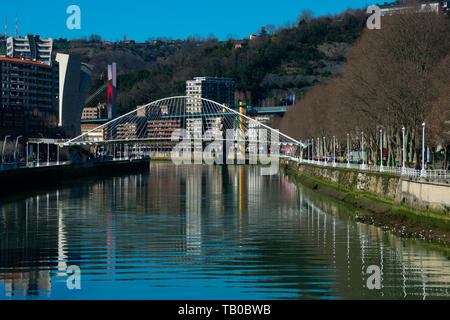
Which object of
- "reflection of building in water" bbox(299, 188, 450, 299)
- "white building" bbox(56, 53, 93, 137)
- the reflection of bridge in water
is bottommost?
"reflection of building in water" bbox(299, 188, 450, 299)

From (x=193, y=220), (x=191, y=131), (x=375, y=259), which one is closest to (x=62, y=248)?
(x=193, y=220)

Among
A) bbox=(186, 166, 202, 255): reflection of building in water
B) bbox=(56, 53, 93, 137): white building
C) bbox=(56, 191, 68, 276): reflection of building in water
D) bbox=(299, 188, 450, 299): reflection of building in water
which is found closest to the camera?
bbox=(299, 188, 450, 299): reflection of building in water

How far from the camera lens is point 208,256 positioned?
1100 inches

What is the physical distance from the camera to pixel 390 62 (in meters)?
51.6

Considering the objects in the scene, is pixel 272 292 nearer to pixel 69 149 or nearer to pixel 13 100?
pixel 69 149

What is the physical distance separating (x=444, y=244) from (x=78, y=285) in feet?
45.9

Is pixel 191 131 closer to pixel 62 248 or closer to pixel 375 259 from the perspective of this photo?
pixel 62 248

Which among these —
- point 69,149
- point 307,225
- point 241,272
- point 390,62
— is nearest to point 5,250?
point 241,272

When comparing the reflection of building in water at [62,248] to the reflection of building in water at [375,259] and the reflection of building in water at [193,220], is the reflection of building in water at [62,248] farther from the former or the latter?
the reflection of building in water at [375,259]

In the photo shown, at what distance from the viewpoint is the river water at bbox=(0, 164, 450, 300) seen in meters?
22.1

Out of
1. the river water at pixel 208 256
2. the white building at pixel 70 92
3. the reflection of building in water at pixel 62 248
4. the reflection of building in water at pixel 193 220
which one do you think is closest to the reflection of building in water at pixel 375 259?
the river water at pixel 208 256

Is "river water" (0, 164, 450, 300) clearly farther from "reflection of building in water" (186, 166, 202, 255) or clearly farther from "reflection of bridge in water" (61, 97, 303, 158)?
"reflection of bridge in water" (61, 97, 303, 158)

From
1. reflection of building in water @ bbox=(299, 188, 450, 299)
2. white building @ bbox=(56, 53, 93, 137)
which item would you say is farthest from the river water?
white building @ bbox=(56, 53, 93, 137)
